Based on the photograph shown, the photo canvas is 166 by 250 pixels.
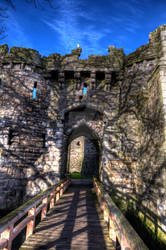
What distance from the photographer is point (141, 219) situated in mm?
5910

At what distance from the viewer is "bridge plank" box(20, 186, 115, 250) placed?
2857mm

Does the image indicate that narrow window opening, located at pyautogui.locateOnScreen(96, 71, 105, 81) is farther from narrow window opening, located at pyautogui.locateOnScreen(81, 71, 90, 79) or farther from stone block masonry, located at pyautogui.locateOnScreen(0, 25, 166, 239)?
narrow window opening, located at pyautogui.locateOnScreen(81, 71, 90, 79)

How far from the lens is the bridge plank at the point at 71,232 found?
112 inches

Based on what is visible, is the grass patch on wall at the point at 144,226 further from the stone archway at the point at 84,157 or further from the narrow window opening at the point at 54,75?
the stone archway at the point at 84,157

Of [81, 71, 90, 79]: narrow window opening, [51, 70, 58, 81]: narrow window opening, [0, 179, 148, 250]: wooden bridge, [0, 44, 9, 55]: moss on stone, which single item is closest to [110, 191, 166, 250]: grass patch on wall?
[0, 179, 148, 250]: wooden bridge

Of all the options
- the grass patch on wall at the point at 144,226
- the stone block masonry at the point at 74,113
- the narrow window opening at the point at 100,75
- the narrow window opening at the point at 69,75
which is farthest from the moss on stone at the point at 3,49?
the grass patch on wall at the point at 144,226

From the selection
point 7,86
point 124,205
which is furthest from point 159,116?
point 7,86

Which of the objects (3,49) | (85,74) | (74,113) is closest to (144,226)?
(74,113)

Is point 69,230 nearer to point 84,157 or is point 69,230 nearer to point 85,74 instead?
point 85,74

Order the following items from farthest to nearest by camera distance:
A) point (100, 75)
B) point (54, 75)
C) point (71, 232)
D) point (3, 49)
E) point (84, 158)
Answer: point (84, 158)
point (54, 75)
point (100, 75)
point (3, 49)
point (71, 232)

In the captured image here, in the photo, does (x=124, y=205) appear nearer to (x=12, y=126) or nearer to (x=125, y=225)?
(x=125, y=225)

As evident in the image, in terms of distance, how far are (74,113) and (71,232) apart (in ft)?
21.3

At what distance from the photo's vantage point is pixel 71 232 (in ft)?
11.1

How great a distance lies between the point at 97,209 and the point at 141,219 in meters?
2.10
